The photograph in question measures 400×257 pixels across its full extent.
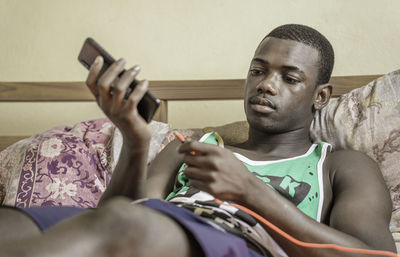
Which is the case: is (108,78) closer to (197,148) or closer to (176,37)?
(197,148)

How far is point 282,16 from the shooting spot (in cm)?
181

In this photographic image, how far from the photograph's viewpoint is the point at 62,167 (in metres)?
1.32

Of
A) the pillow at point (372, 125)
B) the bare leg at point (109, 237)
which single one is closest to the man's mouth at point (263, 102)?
the pillow at point (372, 125)

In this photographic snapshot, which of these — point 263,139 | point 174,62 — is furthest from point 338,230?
point 174,62

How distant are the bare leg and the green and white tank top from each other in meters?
0.33

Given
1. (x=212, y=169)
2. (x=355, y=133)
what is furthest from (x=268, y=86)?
(x=212, y=169)

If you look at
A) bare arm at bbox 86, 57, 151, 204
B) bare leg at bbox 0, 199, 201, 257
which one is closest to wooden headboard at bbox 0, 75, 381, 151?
bare arm at bbox 86, 57, 151, 204

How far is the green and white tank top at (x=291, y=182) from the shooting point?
1.02 meters

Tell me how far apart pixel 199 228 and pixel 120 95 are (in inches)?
10.2

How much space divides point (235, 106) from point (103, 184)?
71 centimetres

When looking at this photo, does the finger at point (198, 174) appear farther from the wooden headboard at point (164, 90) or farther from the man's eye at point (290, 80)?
the wooden headboard at point (164, 90)

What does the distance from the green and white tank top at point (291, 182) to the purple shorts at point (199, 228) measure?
0.73ft

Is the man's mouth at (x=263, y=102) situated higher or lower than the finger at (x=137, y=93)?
lower

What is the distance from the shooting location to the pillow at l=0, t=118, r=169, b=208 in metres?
1.26
